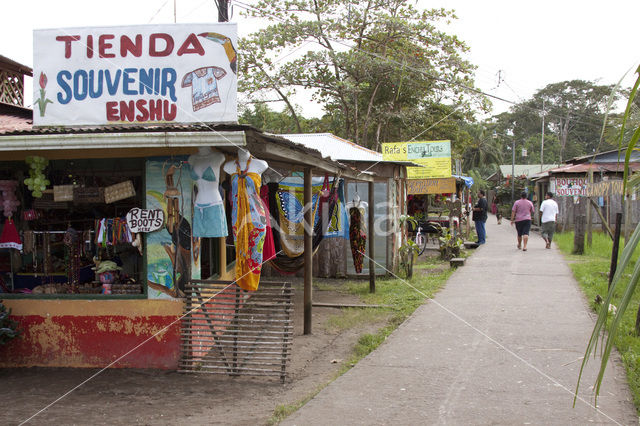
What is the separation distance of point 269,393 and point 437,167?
11.7m

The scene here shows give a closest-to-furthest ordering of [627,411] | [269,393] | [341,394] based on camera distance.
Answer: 1. [627,411]
2. [341,394]
3. [269,393]

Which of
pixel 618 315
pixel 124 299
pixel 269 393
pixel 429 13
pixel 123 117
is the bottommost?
pixel 269 393

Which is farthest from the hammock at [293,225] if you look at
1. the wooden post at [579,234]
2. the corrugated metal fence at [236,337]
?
the wooden post at [579,234]

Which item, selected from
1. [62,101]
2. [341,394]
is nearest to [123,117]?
[62,101]

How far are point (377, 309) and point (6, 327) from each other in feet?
17.4

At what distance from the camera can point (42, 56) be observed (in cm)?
612

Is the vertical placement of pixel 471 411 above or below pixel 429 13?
below

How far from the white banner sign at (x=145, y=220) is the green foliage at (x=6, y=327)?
1601 mm

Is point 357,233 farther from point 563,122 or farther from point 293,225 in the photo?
point 563,122

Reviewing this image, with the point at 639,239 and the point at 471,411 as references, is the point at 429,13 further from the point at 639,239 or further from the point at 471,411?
the point at 639,239

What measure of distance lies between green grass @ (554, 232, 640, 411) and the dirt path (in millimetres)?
2920

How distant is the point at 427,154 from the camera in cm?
1625

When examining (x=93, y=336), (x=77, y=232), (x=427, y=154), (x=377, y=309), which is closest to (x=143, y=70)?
(x=77, y=232)

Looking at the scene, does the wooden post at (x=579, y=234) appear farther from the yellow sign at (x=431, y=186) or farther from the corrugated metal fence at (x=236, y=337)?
the corrugated metal fence at (x=236, y=337)
